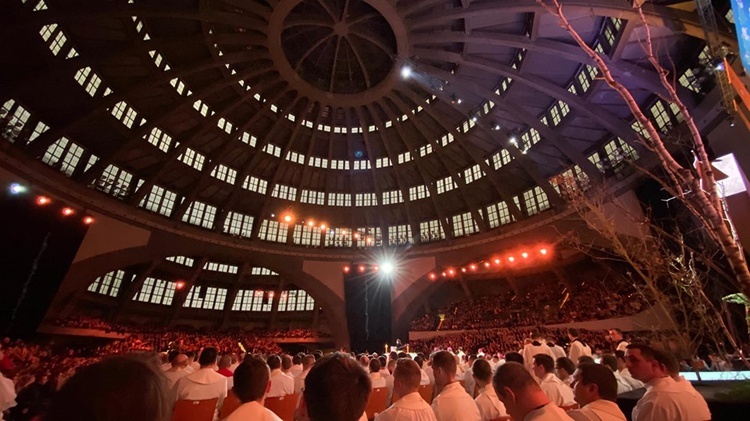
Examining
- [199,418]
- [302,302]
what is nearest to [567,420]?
[199,418]

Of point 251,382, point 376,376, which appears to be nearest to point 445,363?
point 251,382

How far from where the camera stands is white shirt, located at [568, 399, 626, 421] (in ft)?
11.2

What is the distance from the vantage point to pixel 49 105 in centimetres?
1873

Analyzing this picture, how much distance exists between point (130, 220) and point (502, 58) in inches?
1074

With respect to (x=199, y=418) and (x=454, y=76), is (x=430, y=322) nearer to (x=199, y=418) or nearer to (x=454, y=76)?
(x=454, y=76)

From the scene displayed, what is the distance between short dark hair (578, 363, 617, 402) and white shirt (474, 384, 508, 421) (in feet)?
6.34

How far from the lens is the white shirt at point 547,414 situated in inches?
104

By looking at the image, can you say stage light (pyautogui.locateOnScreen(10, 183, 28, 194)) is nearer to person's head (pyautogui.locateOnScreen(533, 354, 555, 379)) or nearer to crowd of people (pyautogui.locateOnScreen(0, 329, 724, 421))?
crowd of people (pyautogui.locateOnScreen(0, 329, 724, 421))

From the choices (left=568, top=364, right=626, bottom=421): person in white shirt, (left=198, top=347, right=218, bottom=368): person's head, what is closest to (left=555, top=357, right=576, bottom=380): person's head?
(left=568, top=364, right=626, bottom=421): person in white shirt

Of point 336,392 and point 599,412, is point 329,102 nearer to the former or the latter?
point 599,412

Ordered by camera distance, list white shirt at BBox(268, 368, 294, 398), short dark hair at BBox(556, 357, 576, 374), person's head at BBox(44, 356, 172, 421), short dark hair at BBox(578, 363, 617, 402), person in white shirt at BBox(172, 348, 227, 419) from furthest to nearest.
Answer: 1. white shirt at BBox(268, 368, 294, 398)
2. short dark hair at BBox(556, 357, 576, 374)
3. person in white shirt at BBox(172, 348, 227, 419)
4. short dark hair at BBox(578, 363, 617, 402)
5. person's head at BBox(44, 356, 172, 421)

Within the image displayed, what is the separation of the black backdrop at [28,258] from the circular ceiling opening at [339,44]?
16.5 m

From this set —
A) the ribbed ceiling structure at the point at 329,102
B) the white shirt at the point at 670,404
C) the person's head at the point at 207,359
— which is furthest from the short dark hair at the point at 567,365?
the ribbed ceiling structure at the point at 329,102

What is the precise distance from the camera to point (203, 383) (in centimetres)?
564
